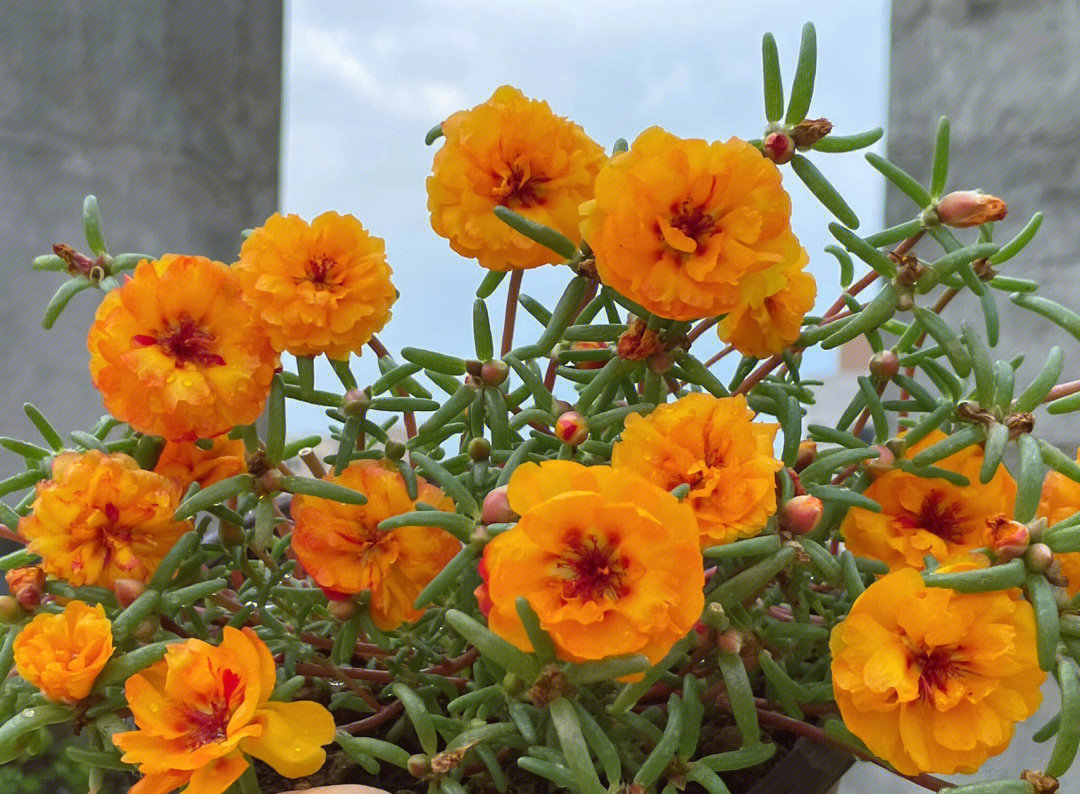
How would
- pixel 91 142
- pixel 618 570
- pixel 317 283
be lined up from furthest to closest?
pixel 91 142
pixel 317 283
pixel 618 570

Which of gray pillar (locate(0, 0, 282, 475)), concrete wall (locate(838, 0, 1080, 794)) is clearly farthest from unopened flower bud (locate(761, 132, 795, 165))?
gray pillar (locate(0, 0, 282, 475))

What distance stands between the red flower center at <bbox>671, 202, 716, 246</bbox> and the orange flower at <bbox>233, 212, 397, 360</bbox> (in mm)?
152

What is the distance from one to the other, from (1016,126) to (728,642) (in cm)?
121

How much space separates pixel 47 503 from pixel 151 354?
0.09 metres

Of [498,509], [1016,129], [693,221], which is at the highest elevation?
[1016,129]

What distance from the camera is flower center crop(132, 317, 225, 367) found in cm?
40

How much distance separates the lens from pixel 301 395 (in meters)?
0.45

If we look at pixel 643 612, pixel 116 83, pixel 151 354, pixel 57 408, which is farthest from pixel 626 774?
pixel 116 83

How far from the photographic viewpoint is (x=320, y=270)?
42 cm

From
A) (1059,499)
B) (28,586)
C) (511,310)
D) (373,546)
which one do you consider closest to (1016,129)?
(1059,499)

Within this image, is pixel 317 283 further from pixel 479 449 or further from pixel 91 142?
pixel 91 142

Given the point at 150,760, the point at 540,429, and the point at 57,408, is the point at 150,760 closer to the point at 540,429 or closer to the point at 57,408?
the point at 540,429

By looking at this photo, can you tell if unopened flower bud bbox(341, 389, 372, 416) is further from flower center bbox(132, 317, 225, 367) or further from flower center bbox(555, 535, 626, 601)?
flower center bbox(555, 535, 626, 601)

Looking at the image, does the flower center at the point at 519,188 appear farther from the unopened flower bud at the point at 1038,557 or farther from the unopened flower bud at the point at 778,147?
the unopened flower bud at the point at 1038,557
